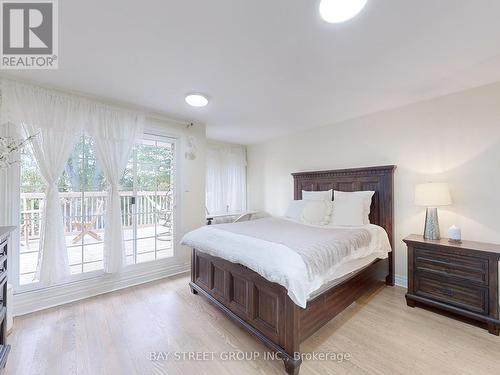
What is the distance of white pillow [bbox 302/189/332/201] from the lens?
332 centimetres

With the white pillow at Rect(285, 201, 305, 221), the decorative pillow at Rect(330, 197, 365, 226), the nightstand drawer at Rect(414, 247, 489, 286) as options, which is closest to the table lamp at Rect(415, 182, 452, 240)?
the nightstand drawer at Rect(414, 247, 489, 286)

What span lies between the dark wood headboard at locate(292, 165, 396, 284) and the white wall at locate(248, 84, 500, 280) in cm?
10

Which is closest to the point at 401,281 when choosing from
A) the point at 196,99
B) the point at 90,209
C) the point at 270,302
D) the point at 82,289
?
the point at 270,302

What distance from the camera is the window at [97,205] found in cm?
234

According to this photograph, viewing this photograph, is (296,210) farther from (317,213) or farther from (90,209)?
(90,209)

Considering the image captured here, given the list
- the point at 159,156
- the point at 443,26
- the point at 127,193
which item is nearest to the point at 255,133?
the point at 159,156

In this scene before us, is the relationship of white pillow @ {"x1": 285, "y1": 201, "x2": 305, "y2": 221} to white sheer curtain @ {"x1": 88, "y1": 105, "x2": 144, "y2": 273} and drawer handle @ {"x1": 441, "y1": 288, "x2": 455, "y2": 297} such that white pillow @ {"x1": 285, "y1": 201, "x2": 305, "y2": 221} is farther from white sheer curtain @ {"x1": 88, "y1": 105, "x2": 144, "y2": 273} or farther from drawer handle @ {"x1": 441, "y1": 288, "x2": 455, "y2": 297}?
white sheer curtain @ {"x1": 88, "y1": 105, "x2": 144, "y2": 273}

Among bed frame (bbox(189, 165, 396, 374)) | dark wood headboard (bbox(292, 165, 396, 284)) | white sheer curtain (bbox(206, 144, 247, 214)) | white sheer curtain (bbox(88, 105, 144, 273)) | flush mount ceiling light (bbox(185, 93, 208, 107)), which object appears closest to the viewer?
bed frame (bbox(189, 165, 396, 374))

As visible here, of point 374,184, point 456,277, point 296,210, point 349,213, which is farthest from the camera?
point 296,210

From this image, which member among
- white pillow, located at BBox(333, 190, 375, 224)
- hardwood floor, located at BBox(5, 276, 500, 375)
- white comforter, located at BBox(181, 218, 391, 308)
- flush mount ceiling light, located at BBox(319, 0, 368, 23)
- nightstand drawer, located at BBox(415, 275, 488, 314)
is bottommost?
hardwood floor, located at BBox(5, 276, 500, 375)

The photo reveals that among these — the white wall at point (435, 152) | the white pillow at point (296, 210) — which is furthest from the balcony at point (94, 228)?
the white wall at point (435, 152)

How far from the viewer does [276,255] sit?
1.67 m

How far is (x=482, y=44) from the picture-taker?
65.1 inches

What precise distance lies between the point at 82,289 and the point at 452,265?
393 centimetres
